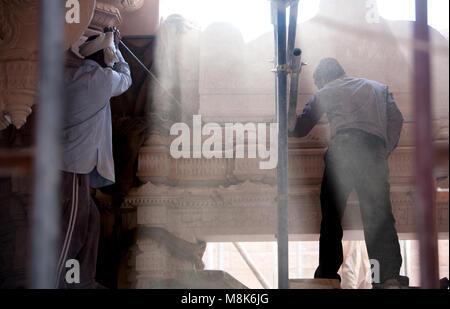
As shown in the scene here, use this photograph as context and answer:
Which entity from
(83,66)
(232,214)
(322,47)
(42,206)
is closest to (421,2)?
(42,206)

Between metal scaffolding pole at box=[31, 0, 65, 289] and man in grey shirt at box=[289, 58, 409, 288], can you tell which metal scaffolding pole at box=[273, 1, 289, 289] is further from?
metal scaffolding pole at box=[31, 0, 65, 289]

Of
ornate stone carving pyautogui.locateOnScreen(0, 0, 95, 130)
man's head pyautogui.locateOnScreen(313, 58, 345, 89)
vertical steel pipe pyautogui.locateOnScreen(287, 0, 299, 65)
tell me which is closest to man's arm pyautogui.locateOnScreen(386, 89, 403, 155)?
man's head pyautogui.locateOnScreen(313, 58, 345, 89)

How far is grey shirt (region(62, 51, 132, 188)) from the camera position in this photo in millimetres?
4527

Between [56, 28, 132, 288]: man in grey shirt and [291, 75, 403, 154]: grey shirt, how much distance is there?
1.32 metres

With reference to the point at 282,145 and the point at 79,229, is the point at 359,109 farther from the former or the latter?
the point at 79,229

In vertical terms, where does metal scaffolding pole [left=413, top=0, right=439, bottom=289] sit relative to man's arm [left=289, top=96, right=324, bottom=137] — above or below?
below

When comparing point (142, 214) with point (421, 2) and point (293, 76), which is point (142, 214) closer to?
point (293, 76)

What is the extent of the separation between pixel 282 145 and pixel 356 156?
70 centimetres

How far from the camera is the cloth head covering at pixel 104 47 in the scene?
15.4ft

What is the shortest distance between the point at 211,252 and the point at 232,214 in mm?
9683

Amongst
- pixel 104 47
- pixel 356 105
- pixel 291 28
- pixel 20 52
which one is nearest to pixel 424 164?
pixel 291 28

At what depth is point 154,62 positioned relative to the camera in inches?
228

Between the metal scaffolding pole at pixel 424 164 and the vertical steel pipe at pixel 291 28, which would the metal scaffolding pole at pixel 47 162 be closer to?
the metal scaffolding pole at pixel 424 164

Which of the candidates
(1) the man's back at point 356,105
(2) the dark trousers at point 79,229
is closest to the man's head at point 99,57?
(2) the dark trousers at point 79,229
